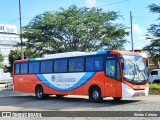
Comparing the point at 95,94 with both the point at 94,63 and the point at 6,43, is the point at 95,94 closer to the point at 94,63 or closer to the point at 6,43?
the point at 94,63

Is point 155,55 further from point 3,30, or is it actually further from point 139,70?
point 3,30

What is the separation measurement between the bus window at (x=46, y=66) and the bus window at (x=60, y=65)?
54 centimetres

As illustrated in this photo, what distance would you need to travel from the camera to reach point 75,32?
37188mm

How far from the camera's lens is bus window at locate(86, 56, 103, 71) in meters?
19.7

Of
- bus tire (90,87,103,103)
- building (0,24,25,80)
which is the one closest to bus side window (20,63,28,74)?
bus tire (90,87,103,103)

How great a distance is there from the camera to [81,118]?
13.6 metres

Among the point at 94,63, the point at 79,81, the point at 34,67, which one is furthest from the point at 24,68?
the point at 94,63

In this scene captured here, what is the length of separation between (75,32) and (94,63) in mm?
17384

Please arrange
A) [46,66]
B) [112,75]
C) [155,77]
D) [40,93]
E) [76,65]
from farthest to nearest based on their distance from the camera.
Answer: [155,77], [40,93], [46,66], [76,65], [112,75]

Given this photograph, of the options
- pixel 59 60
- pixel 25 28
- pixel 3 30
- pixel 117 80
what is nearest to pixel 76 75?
pixel 59 60

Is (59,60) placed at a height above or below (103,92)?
above

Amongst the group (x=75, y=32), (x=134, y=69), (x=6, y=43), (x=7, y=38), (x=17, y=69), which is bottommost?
(x=134, y=69)

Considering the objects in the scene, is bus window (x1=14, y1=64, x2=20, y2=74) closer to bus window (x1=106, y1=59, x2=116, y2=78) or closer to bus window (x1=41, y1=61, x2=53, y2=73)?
bus window (x1=41, y1=61, x2=53, y2=73)

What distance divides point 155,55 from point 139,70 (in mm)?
12232
